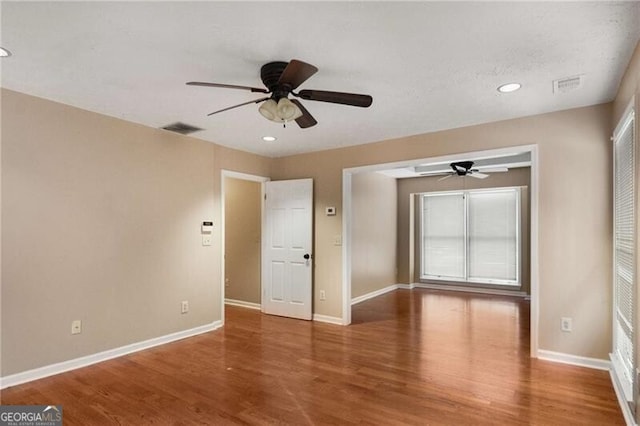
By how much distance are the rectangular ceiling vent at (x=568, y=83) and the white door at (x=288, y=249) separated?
325 cm

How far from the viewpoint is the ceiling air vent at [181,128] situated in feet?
13.5

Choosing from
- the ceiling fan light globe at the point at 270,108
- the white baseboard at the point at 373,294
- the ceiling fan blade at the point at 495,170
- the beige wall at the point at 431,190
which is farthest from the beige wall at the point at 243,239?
the ceiling fan blade at the point at 495,170

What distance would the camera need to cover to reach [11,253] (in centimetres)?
302

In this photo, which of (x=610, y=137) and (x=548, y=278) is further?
(x=548, y=278)

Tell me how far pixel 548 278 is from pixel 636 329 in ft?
4.55

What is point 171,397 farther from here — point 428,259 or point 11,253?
point 428,259

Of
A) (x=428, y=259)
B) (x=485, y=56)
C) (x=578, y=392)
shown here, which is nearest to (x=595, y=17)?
(x=485, y=56)

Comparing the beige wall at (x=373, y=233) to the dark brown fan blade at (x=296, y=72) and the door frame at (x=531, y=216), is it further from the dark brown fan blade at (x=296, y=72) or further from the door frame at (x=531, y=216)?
the dark brown fan blade at (x=296, y=72)

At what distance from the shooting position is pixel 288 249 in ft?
18.1

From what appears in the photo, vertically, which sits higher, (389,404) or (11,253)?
(11,253)

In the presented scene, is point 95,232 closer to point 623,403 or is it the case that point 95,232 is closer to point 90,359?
point 90,359

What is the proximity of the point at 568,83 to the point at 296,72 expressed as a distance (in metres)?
2.30

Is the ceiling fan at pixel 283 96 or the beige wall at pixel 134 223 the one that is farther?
the beige wall at pixel 134 223

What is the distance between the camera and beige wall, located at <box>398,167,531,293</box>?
6.97 m
